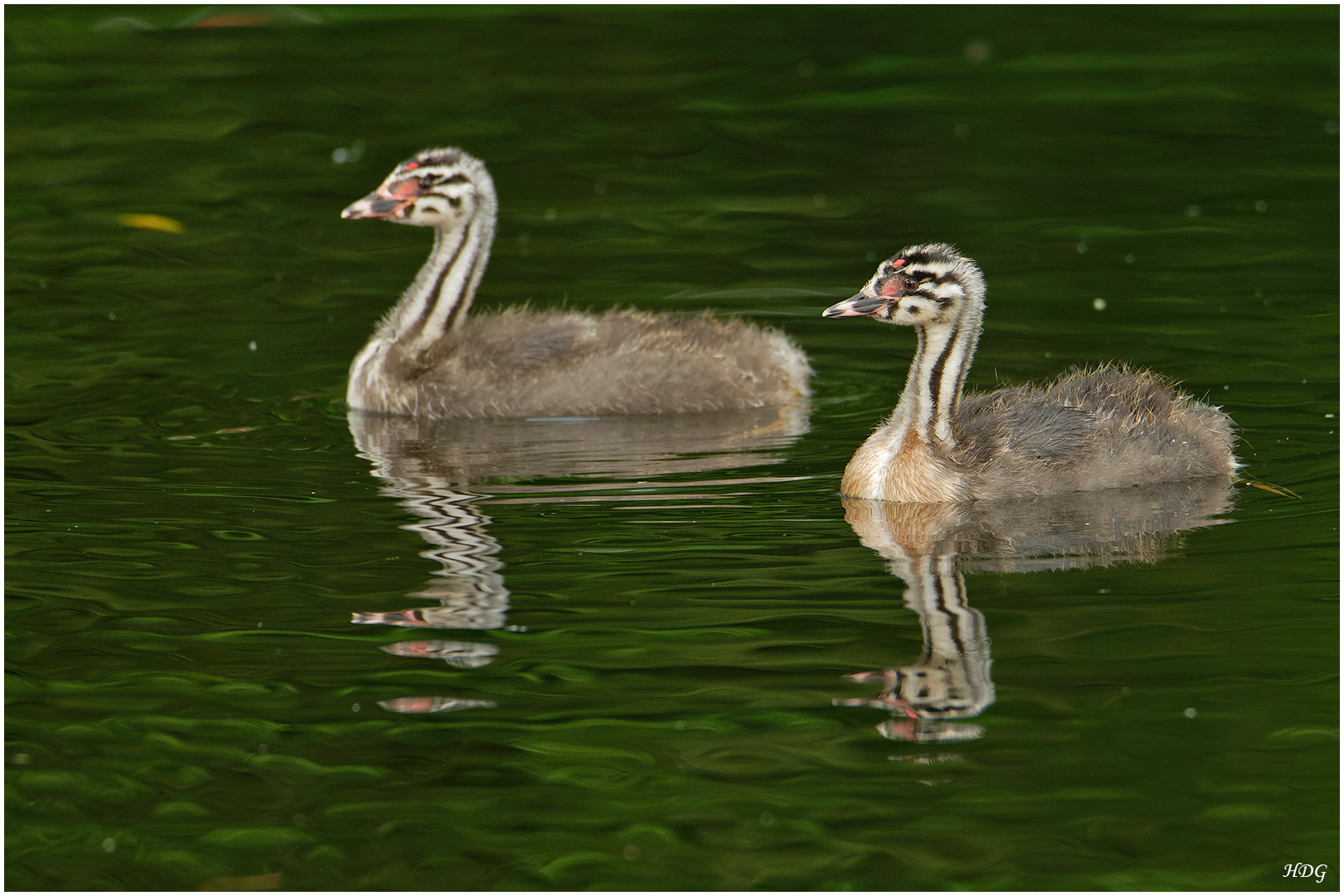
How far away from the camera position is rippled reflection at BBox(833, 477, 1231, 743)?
260 inches

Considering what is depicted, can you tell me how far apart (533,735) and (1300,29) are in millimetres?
16837

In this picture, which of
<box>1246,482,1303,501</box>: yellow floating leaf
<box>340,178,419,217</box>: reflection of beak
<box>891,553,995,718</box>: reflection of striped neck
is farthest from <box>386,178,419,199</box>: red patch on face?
<box>1246,482,1303,501</box>: yellow floating leaf

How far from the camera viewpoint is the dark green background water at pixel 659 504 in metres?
5.96

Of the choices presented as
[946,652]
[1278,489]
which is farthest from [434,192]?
[946,652]

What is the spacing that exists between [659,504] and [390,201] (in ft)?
12.0

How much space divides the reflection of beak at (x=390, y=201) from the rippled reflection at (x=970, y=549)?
4.05m

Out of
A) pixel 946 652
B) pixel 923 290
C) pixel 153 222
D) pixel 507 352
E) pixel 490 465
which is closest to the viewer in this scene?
pixel 946 652

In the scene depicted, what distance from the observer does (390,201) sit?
11.7 m

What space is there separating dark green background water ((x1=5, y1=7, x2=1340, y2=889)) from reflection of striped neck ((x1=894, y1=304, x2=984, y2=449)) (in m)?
0.66

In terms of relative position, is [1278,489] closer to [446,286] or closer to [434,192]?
[446,286]

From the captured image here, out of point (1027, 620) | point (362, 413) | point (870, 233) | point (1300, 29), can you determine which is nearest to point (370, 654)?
point (1027, 620)

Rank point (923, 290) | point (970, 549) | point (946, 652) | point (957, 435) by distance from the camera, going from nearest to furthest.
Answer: point (946, 652) < point (970, 549) < point (923, 290) < point (957, 435)

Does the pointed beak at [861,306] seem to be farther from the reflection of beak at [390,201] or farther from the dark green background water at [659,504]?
the reflection of beak at [390,201]

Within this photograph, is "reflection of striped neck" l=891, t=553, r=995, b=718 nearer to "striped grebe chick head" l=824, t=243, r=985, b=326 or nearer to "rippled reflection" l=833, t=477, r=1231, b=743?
"rippled reflection" l=833, t=477, r=1231, b=743
